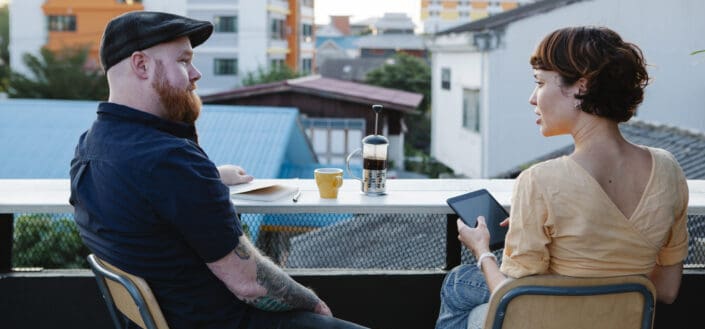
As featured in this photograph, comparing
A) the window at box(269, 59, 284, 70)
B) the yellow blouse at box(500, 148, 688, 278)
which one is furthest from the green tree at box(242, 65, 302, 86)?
the yellow blouse at box(500, 148, 688, 278)

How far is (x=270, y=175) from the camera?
389 inches

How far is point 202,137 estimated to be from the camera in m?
11.1

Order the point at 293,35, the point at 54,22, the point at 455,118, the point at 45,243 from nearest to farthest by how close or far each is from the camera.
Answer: the point at 45,243, the point at 455,118, the point at 54,22, the point at 293,35

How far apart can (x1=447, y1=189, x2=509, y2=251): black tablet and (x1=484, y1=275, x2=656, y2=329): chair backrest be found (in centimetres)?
34

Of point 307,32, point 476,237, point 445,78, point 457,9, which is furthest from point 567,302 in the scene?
point 457,9

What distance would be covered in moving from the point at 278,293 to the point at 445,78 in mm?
14686

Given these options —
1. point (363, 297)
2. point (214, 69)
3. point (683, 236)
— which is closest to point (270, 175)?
point (363, 297)

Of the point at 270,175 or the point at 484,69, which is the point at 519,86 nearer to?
the point at 484,69

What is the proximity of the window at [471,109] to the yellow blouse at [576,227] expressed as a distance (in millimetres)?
12195

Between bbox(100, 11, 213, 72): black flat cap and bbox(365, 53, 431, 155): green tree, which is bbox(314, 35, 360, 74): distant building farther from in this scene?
bbox(100, 11, 213, 72): black flat cap

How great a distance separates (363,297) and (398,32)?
182 ft

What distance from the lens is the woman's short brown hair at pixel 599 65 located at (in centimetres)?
148

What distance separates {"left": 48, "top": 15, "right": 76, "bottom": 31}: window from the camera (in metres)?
30.7

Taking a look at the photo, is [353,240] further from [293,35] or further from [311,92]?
[293,35]
